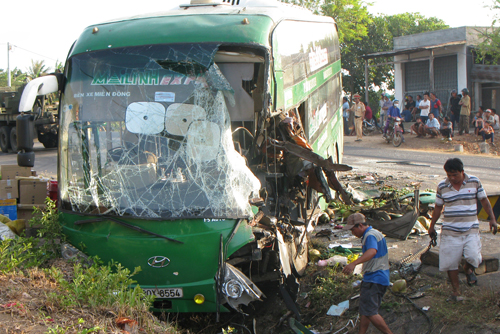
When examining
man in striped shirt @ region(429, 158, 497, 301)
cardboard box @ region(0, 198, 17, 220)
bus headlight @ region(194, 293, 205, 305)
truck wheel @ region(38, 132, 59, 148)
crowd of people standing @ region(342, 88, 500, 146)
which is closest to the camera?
bus headlight @ region(194, 293, 205, 305)

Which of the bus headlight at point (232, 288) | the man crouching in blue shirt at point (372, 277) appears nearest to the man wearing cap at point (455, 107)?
the man crouching in blue shirt at point (372, 277)

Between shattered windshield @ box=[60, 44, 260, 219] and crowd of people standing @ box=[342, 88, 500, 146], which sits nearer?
shattered windshield @ box=[60, 44, 260, 219]

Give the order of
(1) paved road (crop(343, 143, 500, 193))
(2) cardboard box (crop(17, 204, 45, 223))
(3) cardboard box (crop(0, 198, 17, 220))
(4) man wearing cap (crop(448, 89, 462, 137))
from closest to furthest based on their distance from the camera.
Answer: (3) cardboard box (crop(0, 198, 17, 220)) < (2) cardboard box (crop(17, 204, 45, 223)) < (1) paved road (crop(343, 143, 500, 193)) < (4) man wearing cap (crop(448, 89, 462, 137))

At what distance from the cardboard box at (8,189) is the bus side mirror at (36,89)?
2573mm

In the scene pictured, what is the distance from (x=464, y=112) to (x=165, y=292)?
17.1m

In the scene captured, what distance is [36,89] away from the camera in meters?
5.44

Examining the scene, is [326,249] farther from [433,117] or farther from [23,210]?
[433,117]

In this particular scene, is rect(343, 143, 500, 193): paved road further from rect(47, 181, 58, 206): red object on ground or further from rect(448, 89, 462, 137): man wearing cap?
rect(47, 181, 58, 206): red object on ground

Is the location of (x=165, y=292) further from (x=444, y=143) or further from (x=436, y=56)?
(x=436, y=56)

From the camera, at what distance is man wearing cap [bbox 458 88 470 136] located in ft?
60.6

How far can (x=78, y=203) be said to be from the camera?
198 inches

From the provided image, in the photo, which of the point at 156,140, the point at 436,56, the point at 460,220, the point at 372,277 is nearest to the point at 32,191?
the point at 156,140

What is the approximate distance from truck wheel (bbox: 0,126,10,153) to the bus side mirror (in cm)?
1734

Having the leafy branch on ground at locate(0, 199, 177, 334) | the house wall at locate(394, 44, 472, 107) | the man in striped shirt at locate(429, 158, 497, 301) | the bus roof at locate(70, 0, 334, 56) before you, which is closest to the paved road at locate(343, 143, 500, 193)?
the man in striped shirt at locate(429, 158, 497, 301)
